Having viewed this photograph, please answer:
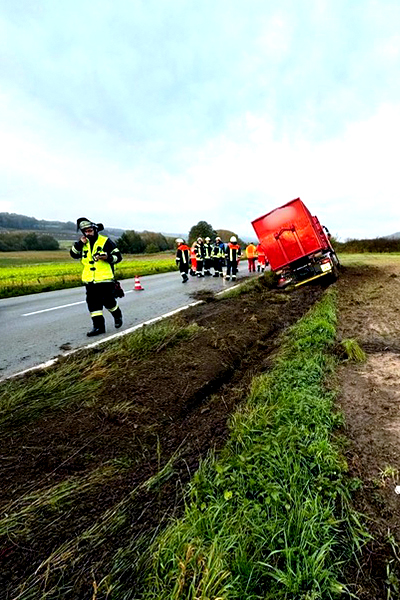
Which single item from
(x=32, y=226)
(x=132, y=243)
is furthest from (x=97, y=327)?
(x=32, y=226)

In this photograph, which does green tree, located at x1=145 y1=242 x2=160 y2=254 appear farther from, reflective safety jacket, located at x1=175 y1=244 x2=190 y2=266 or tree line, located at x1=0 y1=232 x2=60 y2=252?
reflective safety jacket, located at x1=175 y1=244 x2=190 y2=266

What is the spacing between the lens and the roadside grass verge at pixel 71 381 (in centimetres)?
293

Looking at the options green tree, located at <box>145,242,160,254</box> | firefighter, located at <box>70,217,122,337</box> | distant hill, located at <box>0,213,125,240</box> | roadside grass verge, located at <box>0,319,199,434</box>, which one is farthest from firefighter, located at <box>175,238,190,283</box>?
distant hill, located at <box>0,213,125,240</box>

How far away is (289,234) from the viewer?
10586mm

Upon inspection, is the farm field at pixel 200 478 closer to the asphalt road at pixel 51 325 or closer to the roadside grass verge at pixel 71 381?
the roadside grass verge at pixel 71 381

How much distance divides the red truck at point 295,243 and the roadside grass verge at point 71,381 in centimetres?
707

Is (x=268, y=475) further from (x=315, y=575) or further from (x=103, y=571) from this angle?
(x=103, y=571)

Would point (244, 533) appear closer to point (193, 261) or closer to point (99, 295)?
point (99, 295)

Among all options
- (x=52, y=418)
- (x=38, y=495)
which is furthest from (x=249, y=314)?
(x=38, y=495)

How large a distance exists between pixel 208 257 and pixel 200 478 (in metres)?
16.2

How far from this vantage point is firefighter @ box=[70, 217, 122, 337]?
212 inches

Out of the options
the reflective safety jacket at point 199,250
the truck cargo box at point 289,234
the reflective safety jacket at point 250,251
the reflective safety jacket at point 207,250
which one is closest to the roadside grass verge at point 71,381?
the truck cargo box at point 289,234

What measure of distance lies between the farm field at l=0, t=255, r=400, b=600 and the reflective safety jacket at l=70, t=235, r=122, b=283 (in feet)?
5.70

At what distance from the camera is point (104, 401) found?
3098 mm
